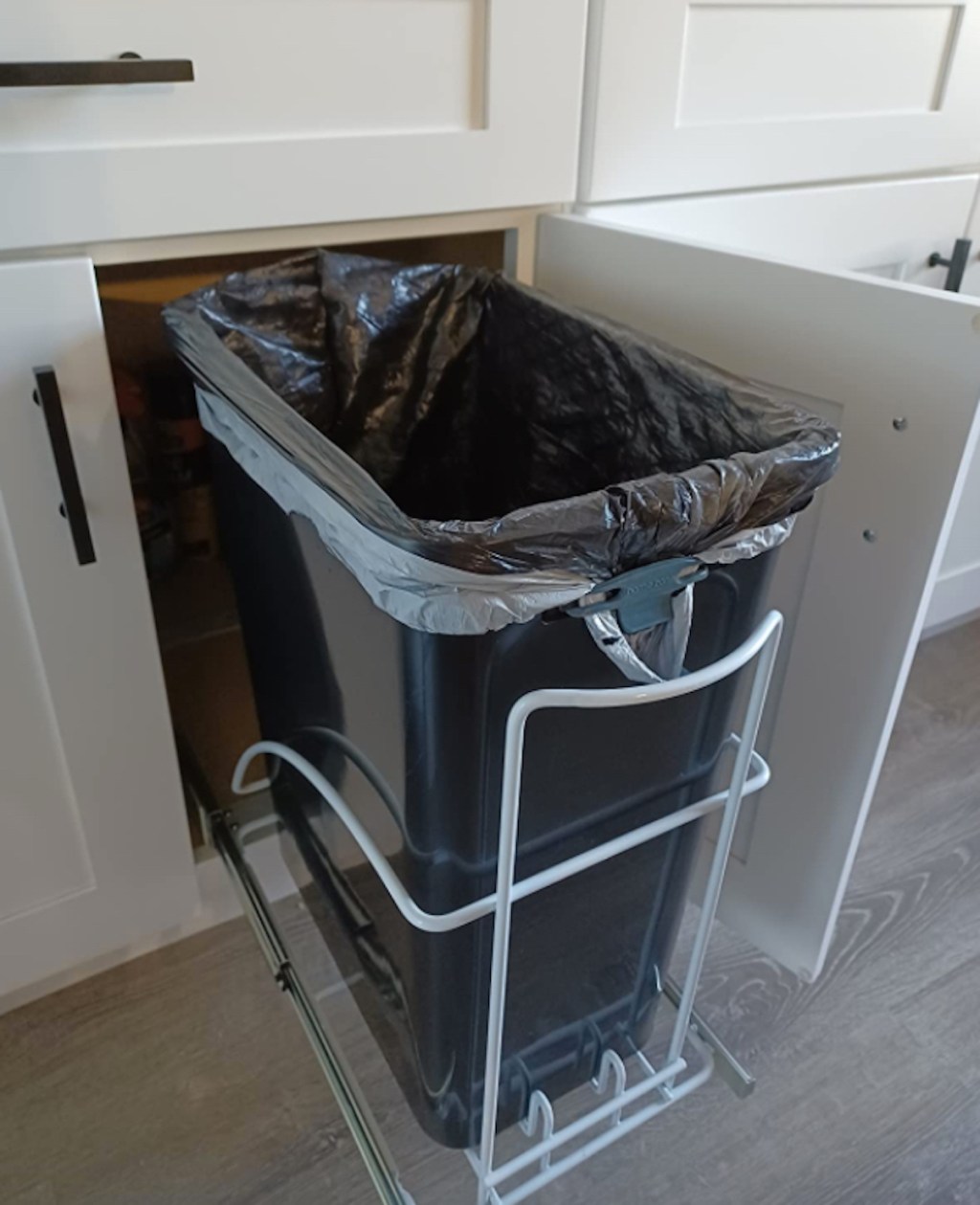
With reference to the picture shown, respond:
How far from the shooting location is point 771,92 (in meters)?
0.91

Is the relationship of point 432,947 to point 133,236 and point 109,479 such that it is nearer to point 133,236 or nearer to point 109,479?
point 109,479

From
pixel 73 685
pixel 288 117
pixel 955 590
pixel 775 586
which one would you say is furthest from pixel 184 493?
pixel 955 590

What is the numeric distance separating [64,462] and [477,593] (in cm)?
38

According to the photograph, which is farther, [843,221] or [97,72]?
[843,221]

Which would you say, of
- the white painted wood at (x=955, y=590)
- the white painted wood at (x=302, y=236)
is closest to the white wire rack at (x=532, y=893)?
the white painted wood at (x=302, y=236)

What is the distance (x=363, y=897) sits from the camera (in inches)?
31.6

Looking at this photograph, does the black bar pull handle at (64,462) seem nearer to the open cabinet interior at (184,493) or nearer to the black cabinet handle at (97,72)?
the black cabinet handle at (97,72)

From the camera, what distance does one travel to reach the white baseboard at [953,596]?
1.41m

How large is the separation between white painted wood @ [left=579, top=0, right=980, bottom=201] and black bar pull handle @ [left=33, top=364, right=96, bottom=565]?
1.57ft

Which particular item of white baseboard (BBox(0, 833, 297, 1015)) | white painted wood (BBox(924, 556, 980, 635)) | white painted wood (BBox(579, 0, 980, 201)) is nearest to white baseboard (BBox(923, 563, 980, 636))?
white painted wood (BBox(924, 556, 980, 635))

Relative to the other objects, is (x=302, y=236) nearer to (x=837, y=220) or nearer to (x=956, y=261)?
(x=837, y=220)

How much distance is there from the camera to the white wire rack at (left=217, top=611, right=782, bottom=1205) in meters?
0.55

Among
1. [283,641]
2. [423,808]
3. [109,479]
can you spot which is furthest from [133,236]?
[423,808]

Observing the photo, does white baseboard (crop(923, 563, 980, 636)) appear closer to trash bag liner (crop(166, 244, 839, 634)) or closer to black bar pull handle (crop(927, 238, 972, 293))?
black bar pull handle (crop(927, 238, 972, 293))
